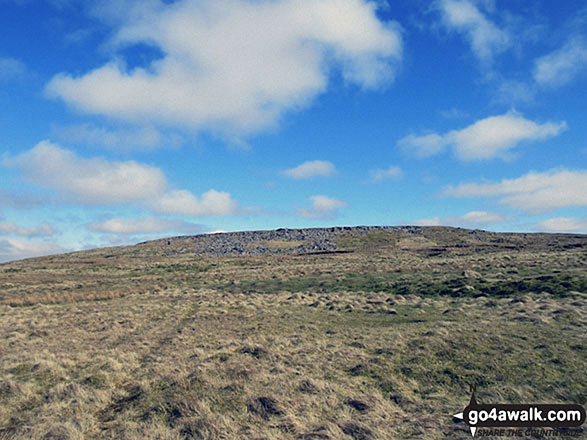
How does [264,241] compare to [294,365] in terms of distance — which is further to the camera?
[264,241]

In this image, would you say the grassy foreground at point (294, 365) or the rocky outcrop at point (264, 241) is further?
the rocky outcrop at point (264, 241)

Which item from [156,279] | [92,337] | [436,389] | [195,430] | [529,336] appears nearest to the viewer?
[195,430]

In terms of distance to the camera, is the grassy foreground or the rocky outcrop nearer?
the grassy foreground

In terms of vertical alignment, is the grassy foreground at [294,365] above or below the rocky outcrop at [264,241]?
below

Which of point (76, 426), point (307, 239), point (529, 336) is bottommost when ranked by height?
point (76, 426)

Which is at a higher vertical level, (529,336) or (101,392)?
(529,336)

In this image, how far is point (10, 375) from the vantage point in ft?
40.1

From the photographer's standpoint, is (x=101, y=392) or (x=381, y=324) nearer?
(x=101, y=392)

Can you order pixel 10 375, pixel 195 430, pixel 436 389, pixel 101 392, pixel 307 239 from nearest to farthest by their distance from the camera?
1. pixel 195 430
2. pixel 436 389
3. pixel 101 392
4. pixel 10 375
5. pixel 307 239

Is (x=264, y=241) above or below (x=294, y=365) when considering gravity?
above

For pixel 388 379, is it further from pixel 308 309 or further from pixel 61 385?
pixel 308 309

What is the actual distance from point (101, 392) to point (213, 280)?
118ft

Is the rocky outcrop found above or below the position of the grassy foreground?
above

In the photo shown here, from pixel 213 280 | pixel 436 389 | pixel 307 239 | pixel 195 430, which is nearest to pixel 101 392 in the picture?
pixel 195 430
